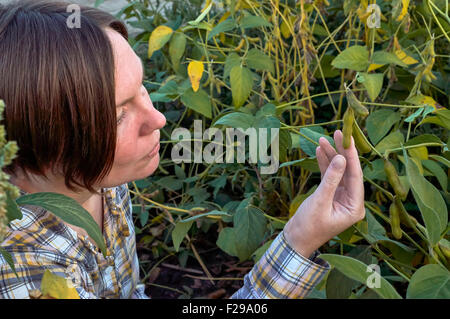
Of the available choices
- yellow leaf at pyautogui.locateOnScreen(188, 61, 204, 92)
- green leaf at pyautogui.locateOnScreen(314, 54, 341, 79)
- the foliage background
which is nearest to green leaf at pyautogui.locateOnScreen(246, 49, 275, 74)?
the foliage background

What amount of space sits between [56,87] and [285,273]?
0.41 metres

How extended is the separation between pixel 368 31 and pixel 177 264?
0.81 m

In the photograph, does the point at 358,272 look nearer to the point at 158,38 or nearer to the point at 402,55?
the point at 402,55

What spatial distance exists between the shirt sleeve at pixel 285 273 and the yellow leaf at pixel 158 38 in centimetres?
66

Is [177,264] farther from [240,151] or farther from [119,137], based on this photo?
[119,137]

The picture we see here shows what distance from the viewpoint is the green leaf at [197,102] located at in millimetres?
1168

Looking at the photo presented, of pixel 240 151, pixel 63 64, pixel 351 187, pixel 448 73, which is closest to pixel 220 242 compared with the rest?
pixel 240 151

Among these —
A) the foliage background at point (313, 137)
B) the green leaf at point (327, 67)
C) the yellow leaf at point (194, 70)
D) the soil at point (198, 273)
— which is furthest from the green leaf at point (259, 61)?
the soil at point (198, 273)

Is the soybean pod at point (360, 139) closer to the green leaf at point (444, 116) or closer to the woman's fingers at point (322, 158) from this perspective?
the woman's fingers at point (322, 158)

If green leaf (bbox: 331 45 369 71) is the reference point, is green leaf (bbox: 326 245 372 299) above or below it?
below

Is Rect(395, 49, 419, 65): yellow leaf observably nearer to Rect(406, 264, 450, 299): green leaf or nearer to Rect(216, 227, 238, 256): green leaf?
Rect(216, 227, 238, 256): green leaf

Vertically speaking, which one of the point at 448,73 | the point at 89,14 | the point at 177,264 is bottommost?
the point at 177,264

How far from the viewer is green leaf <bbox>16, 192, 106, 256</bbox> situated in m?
0.47
